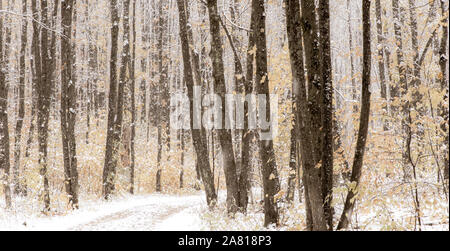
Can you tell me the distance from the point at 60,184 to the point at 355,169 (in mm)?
14668

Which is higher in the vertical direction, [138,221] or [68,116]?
[68,116]

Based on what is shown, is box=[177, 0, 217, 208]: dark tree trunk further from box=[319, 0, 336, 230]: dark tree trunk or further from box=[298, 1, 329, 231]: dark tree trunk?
box=[319, 0, 336, 230]: dark tree trunk

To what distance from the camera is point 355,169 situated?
5863 mm

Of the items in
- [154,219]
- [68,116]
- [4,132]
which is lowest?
[154,219]

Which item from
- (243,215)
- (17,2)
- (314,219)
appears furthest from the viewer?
(17,2)

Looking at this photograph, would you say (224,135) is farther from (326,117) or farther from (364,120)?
(364,120)

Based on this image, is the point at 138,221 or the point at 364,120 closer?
the point at 364,120

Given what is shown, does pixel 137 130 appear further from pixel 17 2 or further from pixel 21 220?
pixel 21 220

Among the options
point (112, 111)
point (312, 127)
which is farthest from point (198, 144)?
point (312, 127)

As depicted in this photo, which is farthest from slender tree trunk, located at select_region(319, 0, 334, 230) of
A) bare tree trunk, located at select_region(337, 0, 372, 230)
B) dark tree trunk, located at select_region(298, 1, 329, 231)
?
bare tree trunk, located at select_region(337, 0, 372, 230)

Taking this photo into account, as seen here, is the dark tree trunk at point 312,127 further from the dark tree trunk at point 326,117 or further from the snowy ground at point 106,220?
the snowy ground at point 106,220

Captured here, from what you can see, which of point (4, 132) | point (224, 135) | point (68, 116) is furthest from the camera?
point (4, 132)
